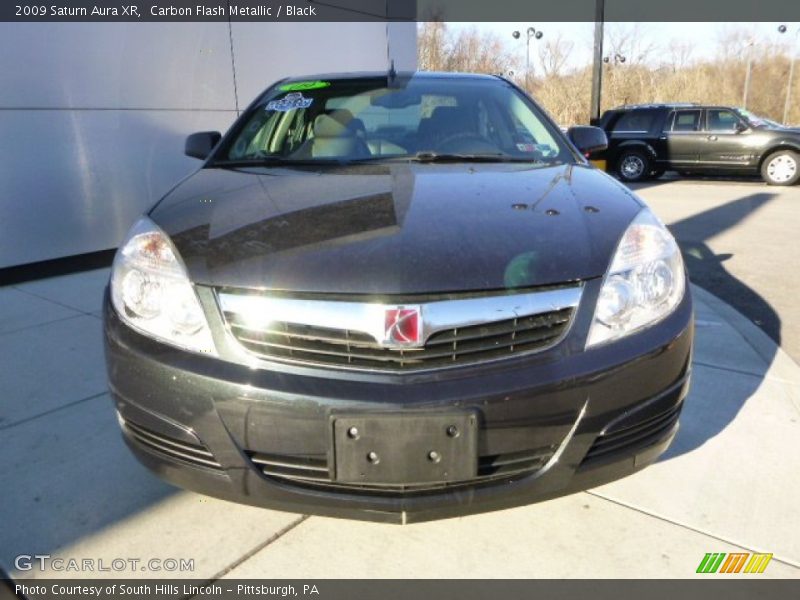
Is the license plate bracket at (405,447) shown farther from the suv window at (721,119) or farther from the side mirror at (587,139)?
the suv window at (721,119)

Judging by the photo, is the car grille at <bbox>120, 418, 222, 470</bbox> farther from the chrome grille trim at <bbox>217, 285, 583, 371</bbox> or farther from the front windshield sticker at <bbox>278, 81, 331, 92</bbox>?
the front windshield sticker at <bbox>278, 81, 331, 92</bbox>

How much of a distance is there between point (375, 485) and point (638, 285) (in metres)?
0.93

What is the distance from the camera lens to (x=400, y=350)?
5.34 ft

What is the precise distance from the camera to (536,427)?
1.66 metres

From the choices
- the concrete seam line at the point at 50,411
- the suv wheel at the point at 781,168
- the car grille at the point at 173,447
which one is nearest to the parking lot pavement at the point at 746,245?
the suv wheel at the point at 781,168

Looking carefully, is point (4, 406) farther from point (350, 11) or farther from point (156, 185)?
point (350, 11)

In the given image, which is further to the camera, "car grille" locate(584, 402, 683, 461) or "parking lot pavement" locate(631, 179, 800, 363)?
"parking lot pavement" locate(631, 179, 800, 363)

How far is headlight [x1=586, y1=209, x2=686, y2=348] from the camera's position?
1.75 m

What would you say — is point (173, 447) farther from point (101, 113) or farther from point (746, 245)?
point (746, 245)

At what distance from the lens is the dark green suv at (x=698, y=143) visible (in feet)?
42.2

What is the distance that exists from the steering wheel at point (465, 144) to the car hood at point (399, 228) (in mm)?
360

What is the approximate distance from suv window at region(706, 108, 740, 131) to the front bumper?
13.5 metres

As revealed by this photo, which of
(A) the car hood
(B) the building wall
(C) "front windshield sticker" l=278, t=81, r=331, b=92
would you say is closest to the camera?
(A) the car hood

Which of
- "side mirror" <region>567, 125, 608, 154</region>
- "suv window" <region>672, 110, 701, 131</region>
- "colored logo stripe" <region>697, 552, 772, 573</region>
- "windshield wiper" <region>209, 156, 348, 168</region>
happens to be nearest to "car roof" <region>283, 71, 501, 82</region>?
"side mirror" <region>567, 125, 608, 154</region>
